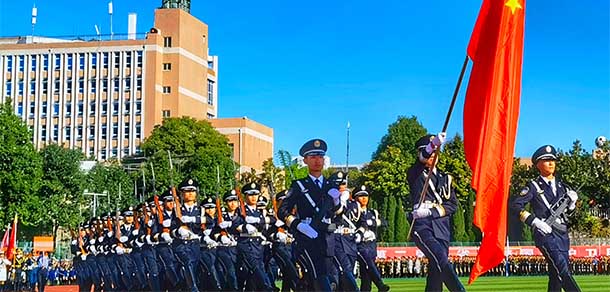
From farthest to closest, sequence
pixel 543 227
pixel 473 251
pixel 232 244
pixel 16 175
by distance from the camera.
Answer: pixel 16 175 → pixel 473 251 → pixel 232 244 → pixel 543 227

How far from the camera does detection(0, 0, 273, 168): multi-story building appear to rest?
98.6 m

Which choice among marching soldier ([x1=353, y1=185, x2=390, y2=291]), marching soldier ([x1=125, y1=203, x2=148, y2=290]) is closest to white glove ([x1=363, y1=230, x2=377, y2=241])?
marching soldier ([x1=353, y1=185, x2=390, y2=291])

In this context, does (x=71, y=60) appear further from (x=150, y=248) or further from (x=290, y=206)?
(x=290, y=206)

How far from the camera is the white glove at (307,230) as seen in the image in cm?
1217

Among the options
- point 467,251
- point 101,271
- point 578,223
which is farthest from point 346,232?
point 578,223

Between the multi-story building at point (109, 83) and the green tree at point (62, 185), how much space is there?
3533 centimetres

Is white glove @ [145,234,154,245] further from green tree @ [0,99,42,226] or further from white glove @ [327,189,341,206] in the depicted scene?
green tree @ [0,99,42,226]

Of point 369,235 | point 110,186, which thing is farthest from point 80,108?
point 369,235

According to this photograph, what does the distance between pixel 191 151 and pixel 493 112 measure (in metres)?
64.6

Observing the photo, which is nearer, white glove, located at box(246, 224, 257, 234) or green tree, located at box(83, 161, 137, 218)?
white glove, located at box(246, 224, 257, 234)

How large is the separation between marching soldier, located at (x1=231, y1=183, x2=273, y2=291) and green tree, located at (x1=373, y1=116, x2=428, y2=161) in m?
69.5

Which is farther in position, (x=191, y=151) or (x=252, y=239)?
(x=191, y=151)

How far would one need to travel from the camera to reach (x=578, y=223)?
54.9m

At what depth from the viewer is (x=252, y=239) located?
17453 millimetres
